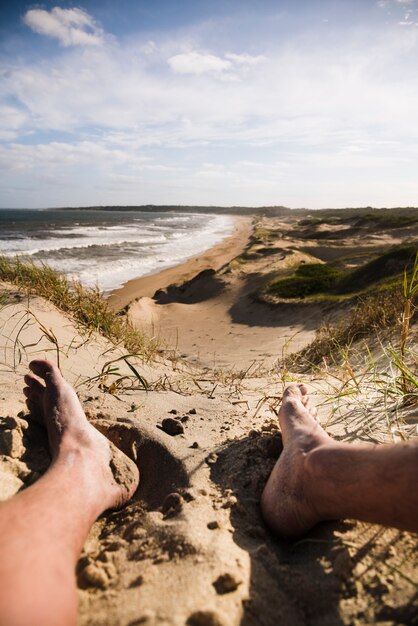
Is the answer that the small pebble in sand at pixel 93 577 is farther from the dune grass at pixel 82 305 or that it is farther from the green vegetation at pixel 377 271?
the green vegetation at pixel 377 271

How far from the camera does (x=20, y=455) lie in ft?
5.41

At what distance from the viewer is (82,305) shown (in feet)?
12.9

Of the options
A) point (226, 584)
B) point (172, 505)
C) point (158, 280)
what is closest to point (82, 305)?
point (172, 505)

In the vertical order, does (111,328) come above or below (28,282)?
below

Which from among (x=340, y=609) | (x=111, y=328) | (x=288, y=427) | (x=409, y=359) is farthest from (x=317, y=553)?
(x=111, y=328)

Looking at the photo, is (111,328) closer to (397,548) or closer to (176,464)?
(176,464)

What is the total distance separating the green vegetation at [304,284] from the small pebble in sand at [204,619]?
7836mm

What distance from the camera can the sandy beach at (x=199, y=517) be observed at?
1013 mm

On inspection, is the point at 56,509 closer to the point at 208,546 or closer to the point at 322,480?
the point at 208,546

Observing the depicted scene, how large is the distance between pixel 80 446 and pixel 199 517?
1.92 ft

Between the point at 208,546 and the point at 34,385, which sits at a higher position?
the point at 34,385

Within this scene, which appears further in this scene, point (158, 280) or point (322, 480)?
point (158, 280)

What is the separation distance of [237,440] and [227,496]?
47 centimetres

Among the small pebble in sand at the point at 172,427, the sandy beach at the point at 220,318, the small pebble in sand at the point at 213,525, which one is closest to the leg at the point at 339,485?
the small pebble in sand at the point at 213,525
